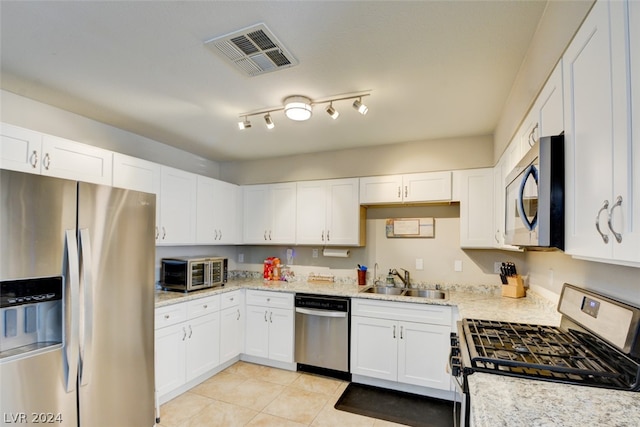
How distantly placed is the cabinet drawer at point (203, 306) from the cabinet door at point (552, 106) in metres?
2.98

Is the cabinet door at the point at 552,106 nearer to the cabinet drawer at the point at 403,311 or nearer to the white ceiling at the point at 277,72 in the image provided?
the white ceiling at the point at 277,72

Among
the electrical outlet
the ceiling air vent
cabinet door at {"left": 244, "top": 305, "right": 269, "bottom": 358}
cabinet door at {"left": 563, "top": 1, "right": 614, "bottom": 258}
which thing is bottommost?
cabinet door at {"left": 244, "top": 305, "right": 269, "bottom": 358}

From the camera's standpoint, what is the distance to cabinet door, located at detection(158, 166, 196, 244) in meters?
3.09

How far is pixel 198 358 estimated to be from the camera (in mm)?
3045

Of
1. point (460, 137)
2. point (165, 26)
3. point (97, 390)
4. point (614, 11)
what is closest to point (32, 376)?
point (97, 390)

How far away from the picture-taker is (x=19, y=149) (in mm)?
2020

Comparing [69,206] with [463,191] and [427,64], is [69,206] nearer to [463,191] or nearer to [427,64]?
[427,64]

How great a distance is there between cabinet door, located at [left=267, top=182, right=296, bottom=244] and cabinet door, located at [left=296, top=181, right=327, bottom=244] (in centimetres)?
7

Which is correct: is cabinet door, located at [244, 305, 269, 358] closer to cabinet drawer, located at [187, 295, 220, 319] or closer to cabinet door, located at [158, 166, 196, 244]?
cabinet drawer, located at [187, 295, 220, 319]

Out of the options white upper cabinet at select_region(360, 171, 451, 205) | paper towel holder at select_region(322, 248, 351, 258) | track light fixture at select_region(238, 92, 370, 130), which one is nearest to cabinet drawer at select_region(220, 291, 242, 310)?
paper towel holder at select_region(322, 248, 351, 258)

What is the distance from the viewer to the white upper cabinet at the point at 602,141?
0.78 metres

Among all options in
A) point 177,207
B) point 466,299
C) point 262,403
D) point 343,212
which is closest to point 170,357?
point 262,403

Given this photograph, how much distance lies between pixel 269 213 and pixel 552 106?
321 cm

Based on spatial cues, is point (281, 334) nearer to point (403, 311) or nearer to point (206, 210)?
point (403, 311)
